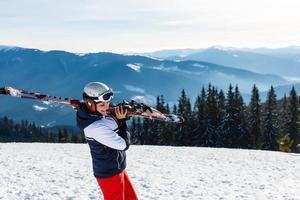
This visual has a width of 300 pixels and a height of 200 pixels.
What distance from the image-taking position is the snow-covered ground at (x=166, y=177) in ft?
41.3

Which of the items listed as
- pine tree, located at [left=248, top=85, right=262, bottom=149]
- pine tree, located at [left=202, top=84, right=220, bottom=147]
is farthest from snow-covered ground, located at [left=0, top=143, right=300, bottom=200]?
pine tree, located at [left=248, top=85, right=262, bottom=149]

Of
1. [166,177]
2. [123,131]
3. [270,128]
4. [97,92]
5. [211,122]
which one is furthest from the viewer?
[211,122]

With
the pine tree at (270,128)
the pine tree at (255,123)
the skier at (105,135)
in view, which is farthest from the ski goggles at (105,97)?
the pine tree at (270,128)

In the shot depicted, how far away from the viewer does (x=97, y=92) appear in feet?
20.0

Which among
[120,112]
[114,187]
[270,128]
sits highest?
[120,112]

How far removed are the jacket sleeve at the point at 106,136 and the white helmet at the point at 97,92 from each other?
35 cm

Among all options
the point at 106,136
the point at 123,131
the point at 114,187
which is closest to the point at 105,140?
the point at 106,136

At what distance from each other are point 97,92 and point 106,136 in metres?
0.66

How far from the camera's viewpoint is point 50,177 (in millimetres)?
15180

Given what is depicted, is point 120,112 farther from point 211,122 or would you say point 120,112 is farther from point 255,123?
point 255,123

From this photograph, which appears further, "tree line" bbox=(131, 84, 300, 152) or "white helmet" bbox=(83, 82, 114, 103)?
"tree line" bbox=(131, 84, 300, 152)

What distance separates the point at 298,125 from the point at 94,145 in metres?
61.4

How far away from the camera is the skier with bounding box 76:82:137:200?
20.4ft

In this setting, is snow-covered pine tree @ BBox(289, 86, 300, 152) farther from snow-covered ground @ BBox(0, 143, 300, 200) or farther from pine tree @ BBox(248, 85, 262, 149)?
snow-covered ground @ BBox(0, 143, 300, 200)
